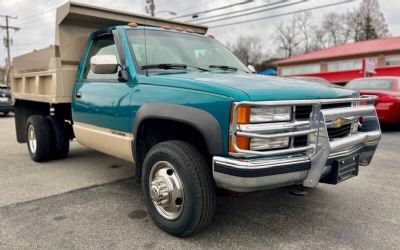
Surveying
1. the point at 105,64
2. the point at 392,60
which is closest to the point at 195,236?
the point at 105,64

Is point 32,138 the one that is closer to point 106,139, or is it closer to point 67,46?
point 67,46

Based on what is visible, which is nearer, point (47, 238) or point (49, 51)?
point (47, 238)

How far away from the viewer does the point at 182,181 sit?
297 cm

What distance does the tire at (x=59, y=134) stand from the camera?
5746mm

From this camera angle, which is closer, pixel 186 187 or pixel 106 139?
pixel 186 187

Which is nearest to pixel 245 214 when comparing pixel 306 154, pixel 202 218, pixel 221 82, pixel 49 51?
pixel 202 218

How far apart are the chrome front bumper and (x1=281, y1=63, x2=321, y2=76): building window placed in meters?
34.9

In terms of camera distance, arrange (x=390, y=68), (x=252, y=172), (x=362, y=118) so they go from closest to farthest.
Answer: (x=252, y=172) → (x=362, y=118) → (x=390, y=68)

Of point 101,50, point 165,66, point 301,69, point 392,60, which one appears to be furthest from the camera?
point 301,69

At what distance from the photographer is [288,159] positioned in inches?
108

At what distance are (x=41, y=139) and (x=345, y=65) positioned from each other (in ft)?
106

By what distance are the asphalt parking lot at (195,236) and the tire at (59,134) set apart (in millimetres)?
646

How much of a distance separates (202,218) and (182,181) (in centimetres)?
33

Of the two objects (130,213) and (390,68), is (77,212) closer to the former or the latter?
(130,213)
